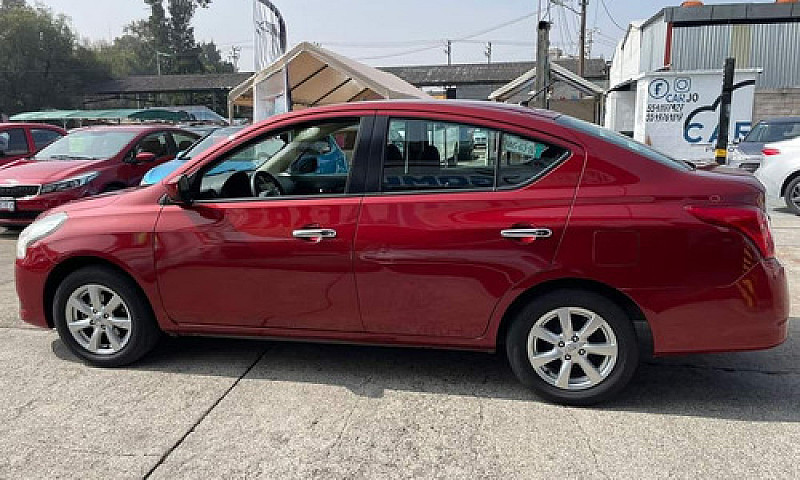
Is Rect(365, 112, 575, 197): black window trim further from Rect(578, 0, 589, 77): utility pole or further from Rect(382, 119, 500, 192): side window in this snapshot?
Rect(578, 0, 589, 77): utility pole

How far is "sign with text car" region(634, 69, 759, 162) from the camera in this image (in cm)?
1537

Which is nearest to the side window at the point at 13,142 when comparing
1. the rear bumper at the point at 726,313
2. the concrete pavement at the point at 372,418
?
the concrete pavement at the point at 372,418

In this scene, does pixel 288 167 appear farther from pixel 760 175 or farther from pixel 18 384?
pixel 760 175

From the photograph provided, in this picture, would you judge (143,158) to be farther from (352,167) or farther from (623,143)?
(623,143)

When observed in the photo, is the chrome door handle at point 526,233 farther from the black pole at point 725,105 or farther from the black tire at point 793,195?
the black tire at point 793,195

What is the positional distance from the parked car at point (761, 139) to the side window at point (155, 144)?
9.99 m

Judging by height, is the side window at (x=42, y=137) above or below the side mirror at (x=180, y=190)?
above

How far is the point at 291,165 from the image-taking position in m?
3.99

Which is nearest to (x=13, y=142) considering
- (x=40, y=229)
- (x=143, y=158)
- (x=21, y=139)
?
(x=21, y=139)

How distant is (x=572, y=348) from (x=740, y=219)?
1.06 metres

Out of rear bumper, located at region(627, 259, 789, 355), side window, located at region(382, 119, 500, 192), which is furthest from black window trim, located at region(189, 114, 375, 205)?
rear bumper, located at region(627, 259, 789, 355)

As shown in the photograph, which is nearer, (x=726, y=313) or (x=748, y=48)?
(x=726, y=313)

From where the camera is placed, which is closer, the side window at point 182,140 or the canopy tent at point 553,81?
the side window at point 182,140

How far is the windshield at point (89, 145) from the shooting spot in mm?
8898
